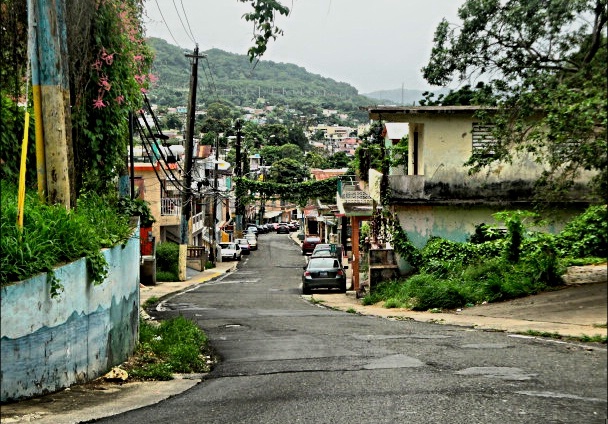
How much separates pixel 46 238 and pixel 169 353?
3780mm

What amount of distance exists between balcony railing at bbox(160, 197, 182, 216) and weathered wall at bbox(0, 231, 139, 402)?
3629 cm

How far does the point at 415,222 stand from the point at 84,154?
12.1 m

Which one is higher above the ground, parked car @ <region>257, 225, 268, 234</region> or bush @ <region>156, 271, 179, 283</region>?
bush @ <region>156, 271, 179, 283</region>

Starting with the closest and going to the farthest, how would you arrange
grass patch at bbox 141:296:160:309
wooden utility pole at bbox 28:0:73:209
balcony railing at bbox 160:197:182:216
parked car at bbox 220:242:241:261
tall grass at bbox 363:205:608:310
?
wooden utility pole at bbox 28:0:73:209 < tall grass at bbox 363:205:608:310 < grass patch at bbox 141:296:160:309 < balcony railing at bbox 160:197:182:216 < parked car at bbox 220:242:241:261

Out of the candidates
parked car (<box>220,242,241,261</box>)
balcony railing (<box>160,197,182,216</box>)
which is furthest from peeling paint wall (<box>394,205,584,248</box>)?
parked car (<box>220,242,241,261</box>)

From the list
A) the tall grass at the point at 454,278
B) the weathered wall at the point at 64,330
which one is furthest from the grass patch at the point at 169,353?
the tall grass at the point at 454,278

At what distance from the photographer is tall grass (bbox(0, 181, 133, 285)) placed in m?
8.34

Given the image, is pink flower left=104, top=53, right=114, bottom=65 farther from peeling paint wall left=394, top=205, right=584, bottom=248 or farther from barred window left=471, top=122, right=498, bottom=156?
peeling paint wall left=394, top=205, right=584, bottom=248

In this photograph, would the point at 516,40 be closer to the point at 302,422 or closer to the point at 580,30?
the point at 580,30

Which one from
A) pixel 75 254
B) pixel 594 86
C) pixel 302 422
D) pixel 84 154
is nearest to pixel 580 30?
pixel 594 86

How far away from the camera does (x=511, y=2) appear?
18.2 ft

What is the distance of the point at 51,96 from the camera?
36.2 feet

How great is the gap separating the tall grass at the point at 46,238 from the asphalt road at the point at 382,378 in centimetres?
199

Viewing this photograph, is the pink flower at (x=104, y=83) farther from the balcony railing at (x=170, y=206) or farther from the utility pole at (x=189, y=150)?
the balcony railing at (x=170, y=206)
